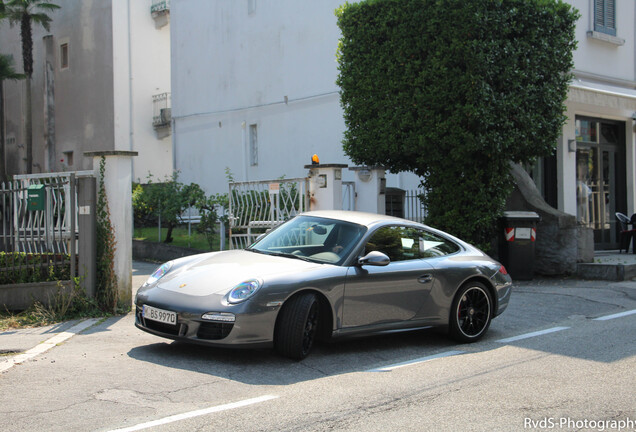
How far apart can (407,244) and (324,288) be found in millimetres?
1425

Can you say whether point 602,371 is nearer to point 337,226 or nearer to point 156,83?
point 337,226

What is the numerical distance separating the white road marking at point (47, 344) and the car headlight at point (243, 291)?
2062 millimetres

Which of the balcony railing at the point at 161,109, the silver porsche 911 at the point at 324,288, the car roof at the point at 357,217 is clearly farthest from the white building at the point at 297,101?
the car roof at the point at 357,217

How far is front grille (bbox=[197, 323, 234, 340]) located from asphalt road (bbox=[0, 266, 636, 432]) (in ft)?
0.91

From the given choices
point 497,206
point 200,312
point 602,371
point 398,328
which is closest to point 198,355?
point 200,312

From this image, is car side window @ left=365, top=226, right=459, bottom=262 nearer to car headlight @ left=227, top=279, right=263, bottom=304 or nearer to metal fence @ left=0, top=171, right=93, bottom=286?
car headlight @ left=227, top=279, right=263, bottom=304

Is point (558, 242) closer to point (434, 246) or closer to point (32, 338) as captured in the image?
point (434, 246)

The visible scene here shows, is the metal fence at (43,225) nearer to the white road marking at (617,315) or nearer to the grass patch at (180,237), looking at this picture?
the white road marking at (617,315)

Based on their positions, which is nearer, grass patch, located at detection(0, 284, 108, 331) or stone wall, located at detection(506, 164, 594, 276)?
grass patch, located at detection(0, 284, 108, 331)

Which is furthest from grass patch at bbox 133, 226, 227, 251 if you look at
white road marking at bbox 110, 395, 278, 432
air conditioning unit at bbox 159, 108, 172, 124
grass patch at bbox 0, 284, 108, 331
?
white road marking at bbox 110, 395, 278, 432

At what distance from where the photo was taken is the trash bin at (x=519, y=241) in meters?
13.2

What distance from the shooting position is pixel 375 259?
6.87 m

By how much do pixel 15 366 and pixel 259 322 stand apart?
2.22 meters

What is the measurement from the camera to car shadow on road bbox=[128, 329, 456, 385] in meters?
6.07
